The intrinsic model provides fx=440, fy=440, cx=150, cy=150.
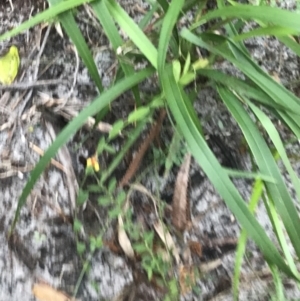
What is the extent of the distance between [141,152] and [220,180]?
0.84 feet

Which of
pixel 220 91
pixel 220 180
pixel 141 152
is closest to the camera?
pixel 220 180

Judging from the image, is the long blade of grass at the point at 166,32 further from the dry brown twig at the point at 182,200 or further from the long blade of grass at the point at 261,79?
the dry brown twig at the point at 182,200

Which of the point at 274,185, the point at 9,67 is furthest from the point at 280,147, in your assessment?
the point at 9,67

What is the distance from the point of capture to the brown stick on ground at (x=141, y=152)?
0.87 metres

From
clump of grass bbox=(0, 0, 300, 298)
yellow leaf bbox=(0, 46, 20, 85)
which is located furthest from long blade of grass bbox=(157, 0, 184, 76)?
yellow leaf bbox=(0, 46, 20, 85)

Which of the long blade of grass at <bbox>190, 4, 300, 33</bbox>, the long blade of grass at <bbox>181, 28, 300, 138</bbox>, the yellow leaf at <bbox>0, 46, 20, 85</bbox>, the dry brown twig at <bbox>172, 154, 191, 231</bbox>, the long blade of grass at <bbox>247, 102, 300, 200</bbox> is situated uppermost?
the yellow leaf at <bbox>0, 46, 20, 85</bbox>

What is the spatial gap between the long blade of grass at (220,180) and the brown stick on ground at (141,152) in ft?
0.64

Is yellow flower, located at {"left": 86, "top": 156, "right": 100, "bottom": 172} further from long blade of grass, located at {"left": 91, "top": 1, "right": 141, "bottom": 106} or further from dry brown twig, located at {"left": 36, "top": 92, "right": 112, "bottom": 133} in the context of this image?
long blade of grass, located at {"left": 91, "top": 1, "right": 141, "bottom": 106}

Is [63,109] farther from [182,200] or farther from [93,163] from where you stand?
[182,200]

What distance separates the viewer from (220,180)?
0.65 metres

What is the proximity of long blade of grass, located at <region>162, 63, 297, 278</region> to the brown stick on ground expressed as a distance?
0.64ft

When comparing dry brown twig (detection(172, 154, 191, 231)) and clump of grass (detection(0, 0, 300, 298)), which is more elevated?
clump of grass (detection(0, 0, 300, 298))

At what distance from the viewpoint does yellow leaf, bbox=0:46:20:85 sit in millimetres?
920

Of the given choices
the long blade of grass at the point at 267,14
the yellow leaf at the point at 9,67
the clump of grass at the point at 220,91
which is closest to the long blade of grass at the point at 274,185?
the clump of grass at the point at 220,91
